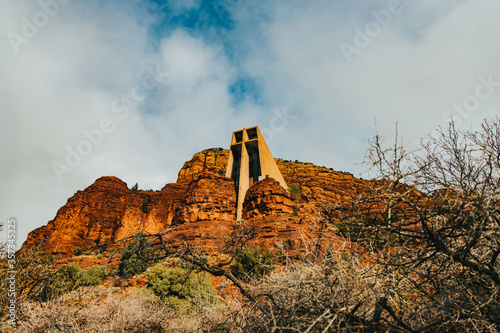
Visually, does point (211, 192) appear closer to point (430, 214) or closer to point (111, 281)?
point (111, 281)

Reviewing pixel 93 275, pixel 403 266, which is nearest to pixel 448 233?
pixel 403 266

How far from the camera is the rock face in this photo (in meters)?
22.4

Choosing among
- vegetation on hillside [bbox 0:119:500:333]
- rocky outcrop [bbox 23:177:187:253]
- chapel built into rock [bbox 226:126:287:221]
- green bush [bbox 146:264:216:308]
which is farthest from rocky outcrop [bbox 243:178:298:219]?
vegetation on hillside [bbox 0:119:500:333]

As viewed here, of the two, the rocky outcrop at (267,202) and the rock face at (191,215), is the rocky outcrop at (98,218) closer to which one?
the rock face at (191,215)

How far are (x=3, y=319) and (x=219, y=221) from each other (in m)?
20.7

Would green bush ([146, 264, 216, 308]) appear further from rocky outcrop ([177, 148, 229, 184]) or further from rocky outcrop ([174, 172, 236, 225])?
rocky outcrop ([177, 148, 229, 184])

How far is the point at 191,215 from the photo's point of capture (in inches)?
1103

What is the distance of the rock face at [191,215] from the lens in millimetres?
22438

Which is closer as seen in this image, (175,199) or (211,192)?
(211,192)

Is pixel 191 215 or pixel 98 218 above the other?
pixel 98 218

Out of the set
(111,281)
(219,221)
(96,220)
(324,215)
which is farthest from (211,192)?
(324,215)

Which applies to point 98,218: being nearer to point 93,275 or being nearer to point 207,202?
point 207,202

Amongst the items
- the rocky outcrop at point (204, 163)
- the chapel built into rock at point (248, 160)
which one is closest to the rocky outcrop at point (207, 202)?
the chapel built into rock at point (248, 160)

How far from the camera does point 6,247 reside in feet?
29.7
